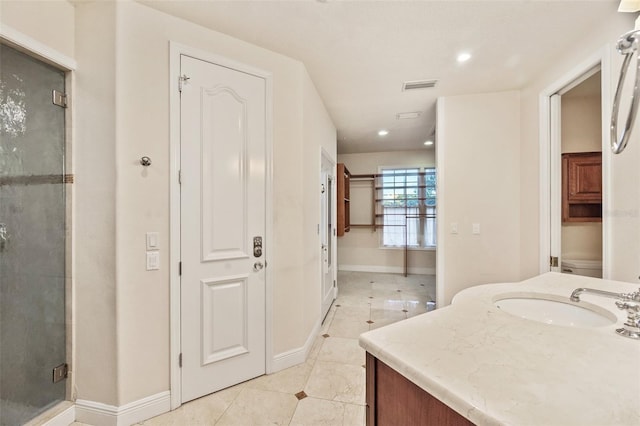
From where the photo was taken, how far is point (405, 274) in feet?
17.7

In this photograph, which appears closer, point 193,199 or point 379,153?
point 193,199

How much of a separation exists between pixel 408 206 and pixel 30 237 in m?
5.32

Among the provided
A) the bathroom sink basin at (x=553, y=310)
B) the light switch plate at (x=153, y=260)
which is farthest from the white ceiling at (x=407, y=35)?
the bathroom sink basin at (x=553, y=310)

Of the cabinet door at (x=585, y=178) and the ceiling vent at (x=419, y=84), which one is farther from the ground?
the ceiling vent at (x=419, y=84)

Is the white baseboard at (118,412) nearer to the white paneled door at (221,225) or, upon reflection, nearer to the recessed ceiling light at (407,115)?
the white paneled door at (221,225)

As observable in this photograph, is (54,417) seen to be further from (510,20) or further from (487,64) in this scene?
(487,64)

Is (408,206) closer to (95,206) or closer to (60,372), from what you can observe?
(95,206)

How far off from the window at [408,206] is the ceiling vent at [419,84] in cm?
291

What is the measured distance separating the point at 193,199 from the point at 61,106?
3.04ft

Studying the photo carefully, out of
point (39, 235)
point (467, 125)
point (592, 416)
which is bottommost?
point (592, 416)

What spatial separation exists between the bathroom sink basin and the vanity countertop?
0.10 meters

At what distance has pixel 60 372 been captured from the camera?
162cm

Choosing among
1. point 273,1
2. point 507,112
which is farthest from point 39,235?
point 507,112

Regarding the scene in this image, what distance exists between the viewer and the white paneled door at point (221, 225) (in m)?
1.79
